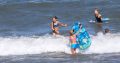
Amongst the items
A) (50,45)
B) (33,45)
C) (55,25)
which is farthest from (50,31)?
(50,45)

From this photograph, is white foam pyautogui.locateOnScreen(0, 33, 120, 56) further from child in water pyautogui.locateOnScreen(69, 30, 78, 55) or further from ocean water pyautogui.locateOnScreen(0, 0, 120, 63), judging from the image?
child in water pyautogui.locateOnScreen(69, 30, 78, 55)

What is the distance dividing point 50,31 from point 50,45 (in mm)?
3774

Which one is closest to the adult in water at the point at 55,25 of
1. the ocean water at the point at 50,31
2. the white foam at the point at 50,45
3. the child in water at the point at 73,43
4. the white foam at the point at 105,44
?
the ocean water at the point at 50,31

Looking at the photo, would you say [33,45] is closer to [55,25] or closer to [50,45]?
[50,45]

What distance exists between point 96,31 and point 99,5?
6.77 meters

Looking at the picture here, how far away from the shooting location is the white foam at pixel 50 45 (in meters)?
20.0

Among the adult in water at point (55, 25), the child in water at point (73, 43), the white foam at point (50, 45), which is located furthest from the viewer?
the adult in water at point (55, 25)

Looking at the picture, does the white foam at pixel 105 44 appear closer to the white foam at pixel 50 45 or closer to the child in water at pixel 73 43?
the white foam at pixel 50 45

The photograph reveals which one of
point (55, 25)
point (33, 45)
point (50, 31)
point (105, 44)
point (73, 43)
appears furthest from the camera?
point (50, 31)

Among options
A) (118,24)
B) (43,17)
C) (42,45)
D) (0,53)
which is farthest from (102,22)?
(0,53)

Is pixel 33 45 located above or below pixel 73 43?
below

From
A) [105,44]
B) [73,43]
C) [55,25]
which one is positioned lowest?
[105,44]

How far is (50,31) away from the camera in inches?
968

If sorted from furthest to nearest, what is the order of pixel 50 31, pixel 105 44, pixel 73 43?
pixel 50 31, pixel 105 44, pixel 73 43
